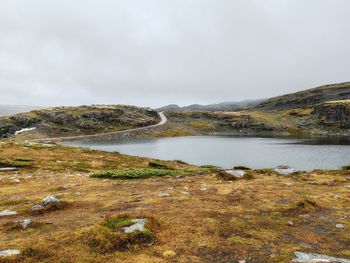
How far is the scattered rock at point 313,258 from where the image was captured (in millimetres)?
11078

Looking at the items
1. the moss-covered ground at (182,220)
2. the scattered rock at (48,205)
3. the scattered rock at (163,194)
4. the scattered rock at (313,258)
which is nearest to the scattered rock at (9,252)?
the moss-covered ground at (182,220)

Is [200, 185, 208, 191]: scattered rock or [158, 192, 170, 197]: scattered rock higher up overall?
[158, 192, 170, 197]: scattered rock

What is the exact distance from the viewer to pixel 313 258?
1134cm

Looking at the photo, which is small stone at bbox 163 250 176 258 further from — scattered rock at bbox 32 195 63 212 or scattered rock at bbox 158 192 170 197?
scattered rock at bbox 158 192 170 197

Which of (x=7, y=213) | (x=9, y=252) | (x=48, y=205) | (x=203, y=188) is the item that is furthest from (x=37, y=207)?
(x=203, y=188)

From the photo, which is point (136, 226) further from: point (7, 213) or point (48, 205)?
point (7, 213)

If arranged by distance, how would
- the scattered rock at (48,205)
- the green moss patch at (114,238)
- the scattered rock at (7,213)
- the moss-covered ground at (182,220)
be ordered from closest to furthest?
the moss-covered ground at (182,220), the green moss patch at (114,238), the scattered rock at (7,213), the scattered rock at (48,205)

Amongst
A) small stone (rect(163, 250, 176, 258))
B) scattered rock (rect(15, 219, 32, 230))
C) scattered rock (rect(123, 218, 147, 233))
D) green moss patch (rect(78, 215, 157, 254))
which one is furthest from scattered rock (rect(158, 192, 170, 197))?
small stone (rect(163, 250, 176, 258))

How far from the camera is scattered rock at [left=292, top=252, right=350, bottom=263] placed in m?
11.1

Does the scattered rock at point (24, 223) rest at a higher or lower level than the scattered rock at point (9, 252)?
lower

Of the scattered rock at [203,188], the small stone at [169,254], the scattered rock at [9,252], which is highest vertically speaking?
the scattered rock at [9,252]

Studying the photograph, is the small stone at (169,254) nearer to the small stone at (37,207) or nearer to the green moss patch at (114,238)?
the green moss patch at (114,238)

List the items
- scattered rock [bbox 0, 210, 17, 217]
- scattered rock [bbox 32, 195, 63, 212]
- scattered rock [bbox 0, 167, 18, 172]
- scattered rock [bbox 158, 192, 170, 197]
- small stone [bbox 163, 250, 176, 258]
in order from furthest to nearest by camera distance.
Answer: scattered rock [bbox 0, 167, 18, 172] < scattered rock [bbox 158, 192, 170, 197] < scattered rock [bbox 32, 195, 63, 212] < scattered rock [bbox 0, 210, 17, 217] < small stone [bbox 163, 250, 176, 258]

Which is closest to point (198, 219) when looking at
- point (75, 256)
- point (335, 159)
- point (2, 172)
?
point (75, 256)
